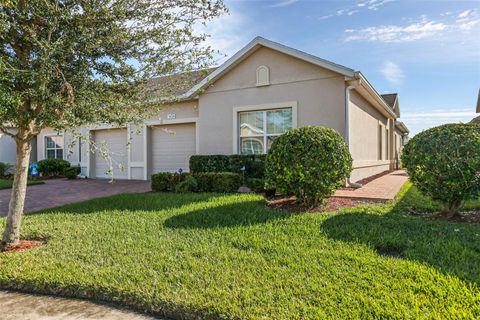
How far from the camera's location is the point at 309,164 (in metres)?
6.71

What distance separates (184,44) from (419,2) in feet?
25.7

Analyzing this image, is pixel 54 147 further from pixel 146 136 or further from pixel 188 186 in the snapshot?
pixel 188 186

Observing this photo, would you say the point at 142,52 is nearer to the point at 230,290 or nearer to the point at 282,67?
the point at 230,290

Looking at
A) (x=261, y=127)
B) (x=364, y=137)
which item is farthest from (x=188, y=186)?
(x=364, y=137)

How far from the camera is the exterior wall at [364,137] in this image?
1126 cm

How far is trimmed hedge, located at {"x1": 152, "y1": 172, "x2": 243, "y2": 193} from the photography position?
9.70 m

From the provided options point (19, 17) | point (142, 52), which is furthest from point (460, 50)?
point (19, 17)

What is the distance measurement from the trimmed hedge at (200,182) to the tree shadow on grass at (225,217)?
2.52 metres

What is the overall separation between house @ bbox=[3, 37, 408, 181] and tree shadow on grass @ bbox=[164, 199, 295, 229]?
10.2ft

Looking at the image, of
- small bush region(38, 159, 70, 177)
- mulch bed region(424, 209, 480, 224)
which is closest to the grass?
mulch bed region(424, 209, 480, 224)

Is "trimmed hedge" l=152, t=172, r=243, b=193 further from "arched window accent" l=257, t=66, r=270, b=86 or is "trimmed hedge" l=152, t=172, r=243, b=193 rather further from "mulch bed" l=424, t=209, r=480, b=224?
"mulch bed" l=424, t=209, r=480, b=224

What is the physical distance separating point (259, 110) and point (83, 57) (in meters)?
7.41

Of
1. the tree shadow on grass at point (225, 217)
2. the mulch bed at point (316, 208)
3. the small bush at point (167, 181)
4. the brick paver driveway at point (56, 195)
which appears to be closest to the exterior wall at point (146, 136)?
the brick paver driveway at point (56, 195)

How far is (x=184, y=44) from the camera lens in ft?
19.7
